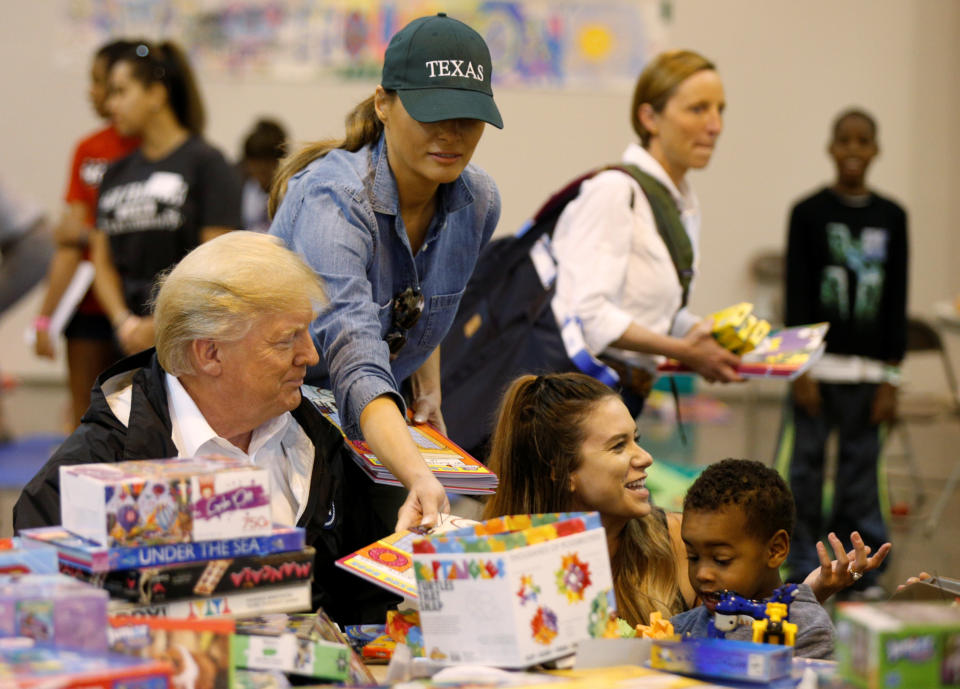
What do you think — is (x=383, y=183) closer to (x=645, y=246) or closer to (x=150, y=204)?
(x=645, y=246)

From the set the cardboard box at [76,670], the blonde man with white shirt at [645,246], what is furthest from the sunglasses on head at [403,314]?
the cardboard box at [76,670]

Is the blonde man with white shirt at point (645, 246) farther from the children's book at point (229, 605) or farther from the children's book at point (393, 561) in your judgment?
the children's book at point (229, 605)

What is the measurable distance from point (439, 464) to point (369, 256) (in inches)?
18.1

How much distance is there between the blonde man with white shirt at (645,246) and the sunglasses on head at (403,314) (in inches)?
34.5

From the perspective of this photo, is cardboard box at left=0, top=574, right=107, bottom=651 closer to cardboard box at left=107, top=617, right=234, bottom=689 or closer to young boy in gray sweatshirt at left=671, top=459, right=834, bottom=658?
cardboard box at left=107, top=617, right=234, bottom=689

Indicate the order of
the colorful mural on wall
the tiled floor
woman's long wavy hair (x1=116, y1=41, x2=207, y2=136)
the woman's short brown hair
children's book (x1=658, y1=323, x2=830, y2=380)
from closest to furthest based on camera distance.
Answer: children's book (x1=658, y1=323, x2=830, y2=380) < the woman's short brown hair < woman's long wavy hair (x1=116, y1=41, x2=207, y2=136) < the tiled floor < the colorful mural on wall

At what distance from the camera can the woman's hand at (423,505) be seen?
1.98 meters

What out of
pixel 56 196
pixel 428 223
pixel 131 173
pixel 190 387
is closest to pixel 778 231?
pixel 56 196

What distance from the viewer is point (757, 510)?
7.98 feet

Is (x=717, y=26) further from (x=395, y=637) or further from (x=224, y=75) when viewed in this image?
(x=395, y=637)

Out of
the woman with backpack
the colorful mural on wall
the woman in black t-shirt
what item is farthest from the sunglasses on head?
the colorful mural on wall

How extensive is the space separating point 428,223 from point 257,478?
3.53 feet

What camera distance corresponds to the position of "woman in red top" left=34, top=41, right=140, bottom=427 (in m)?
5.01

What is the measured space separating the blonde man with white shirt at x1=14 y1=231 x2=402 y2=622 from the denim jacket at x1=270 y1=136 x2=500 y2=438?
0.11 m
